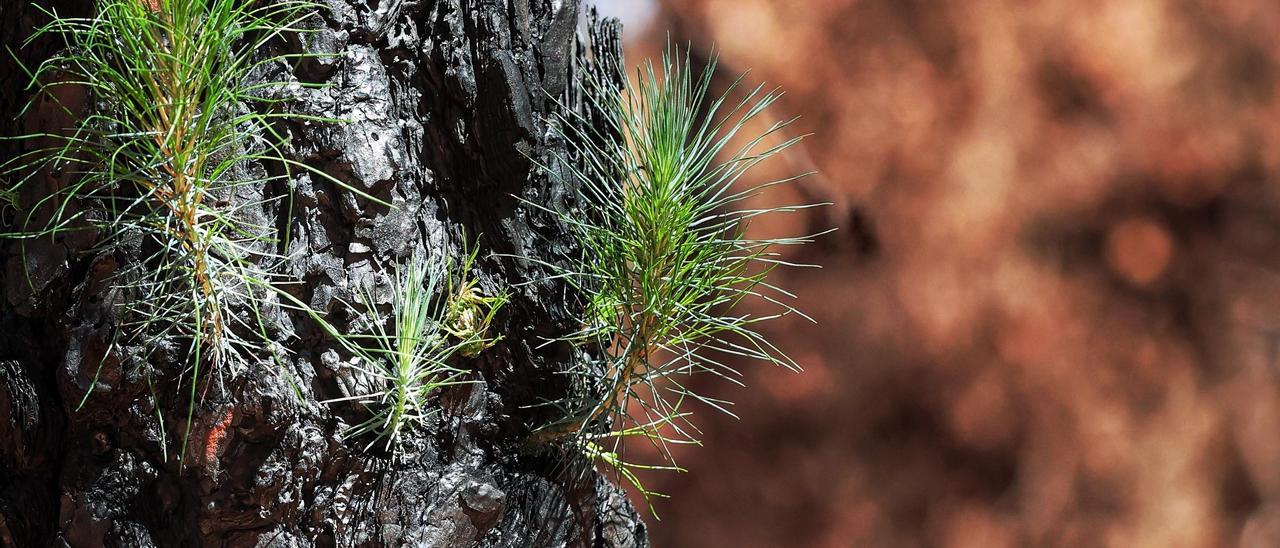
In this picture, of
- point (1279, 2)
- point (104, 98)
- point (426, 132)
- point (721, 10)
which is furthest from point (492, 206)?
point (1279, 2)

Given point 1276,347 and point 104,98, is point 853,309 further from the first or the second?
point 104,98

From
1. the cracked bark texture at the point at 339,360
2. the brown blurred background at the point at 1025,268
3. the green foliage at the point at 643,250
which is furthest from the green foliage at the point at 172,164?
the brown blurred background at the point at 1025,268

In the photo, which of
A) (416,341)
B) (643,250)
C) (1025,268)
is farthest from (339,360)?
(1025,268)

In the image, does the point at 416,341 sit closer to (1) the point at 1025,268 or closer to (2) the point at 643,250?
(2) the point at 643,250

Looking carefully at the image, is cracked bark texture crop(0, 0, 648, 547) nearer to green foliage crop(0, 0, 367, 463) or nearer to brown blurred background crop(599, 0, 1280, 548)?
green foliage crop(0, 0, 367, 463)

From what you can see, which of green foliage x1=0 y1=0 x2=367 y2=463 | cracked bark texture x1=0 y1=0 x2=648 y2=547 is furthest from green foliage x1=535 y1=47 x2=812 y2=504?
green foliage x1=0 y1=0 x2=367 y2=463
